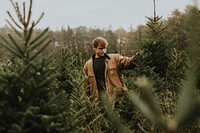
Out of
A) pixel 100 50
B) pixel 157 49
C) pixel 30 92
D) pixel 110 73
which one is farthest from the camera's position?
pixel 157 49

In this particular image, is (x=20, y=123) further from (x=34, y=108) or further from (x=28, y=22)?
(x=28, y=22)

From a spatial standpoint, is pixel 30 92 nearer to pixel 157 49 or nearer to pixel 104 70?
pixel 104 70

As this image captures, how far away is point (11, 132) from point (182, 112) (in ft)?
7.62

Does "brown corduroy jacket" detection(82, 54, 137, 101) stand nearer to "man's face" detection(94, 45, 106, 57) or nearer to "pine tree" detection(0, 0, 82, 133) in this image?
"man's face" detection(94, 45, 106, 57)

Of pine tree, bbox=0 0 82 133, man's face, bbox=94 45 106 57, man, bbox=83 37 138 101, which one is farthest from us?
man, bbox=83 37 138 101

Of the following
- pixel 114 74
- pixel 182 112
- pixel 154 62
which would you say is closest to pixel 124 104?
pixel 114 74

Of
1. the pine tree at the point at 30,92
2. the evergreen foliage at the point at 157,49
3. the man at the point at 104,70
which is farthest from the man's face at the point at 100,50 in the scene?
the pine tree at the point at 30,92

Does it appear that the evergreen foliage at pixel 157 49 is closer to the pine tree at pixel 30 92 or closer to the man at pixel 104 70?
the man at pixel 104 70

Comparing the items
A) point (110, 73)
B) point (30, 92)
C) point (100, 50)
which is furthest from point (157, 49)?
point (30, 92)

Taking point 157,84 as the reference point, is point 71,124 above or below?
above

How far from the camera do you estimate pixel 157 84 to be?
7.24 metres

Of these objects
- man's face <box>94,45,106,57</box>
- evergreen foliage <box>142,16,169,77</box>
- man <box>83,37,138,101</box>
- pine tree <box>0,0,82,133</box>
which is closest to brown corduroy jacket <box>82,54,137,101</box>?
man <box>83,37,138,101</box>

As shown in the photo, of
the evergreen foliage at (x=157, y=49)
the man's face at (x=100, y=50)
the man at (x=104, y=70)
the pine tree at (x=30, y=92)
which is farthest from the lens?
the evergreen foliage at (x=157, y=49)

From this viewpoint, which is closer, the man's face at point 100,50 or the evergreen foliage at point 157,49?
the man's face at point 100,50
